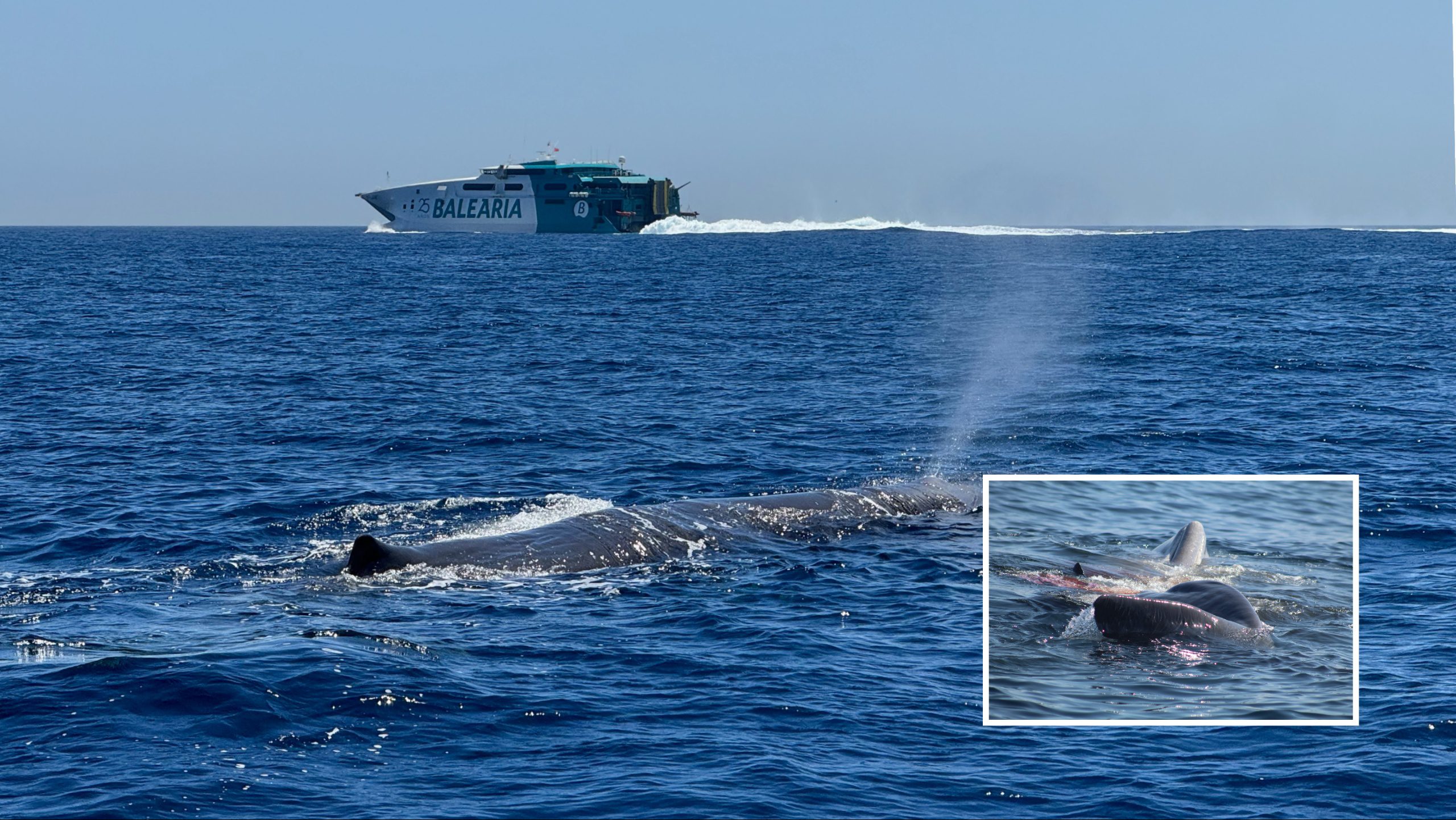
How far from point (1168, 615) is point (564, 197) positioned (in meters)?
181

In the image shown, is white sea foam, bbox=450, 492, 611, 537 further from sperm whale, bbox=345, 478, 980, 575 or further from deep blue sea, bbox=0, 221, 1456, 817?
sperm whale, bbox=345, 478, 980, 575

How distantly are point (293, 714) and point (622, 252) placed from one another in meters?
137

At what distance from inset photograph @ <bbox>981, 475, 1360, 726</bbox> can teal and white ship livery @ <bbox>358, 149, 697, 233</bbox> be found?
176041 mm

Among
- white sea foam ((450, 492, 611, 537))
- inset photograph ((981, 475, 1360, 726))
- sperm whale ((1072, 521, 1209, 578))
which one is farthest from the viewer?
white sea foam ((450, 492, 611, 537))

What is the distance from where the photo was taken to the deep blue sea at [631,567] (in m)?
15.7

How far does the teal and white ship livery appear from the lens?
633 ft

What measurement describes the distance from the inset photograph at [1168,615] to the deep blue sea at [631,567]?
918 mm

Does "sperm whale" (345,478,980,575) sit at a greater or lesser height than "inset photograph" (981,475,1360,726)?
lesser

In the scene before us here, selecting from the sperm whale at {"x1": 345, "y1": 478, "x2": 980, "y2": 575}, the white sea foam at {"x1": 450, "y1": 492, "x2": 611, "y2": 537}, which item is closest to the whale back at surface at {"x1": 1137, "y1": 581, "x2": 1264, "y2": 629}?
the sperm whale at {"x1": 345, "y1": 478, "x2": 980, "y2": 575}

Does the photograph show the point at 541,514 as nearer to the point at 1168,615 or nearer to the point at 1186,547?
the point at 1186,547

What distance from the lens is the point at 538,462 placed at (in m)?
34.9

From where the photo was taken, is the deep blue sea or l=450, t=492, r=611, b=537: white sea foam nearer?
the deep blue sea

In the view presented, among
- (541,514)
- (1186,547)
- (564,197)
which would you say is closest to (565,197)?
(564,197)

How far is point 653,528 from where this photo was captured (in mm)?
26062
